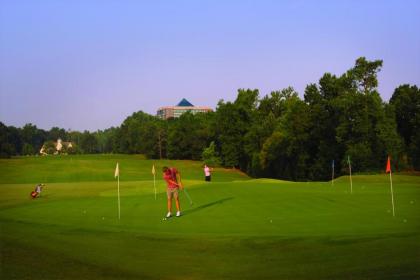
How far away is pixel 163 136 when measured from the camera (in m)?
150

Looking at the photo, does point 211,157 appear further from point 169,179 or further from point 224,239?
point 224,239

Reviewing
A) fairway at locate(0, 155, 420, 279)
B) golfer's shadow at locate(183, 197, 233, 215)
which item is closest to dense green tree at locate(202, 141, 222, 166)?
fairway at locate(0, 155, 420, 279)

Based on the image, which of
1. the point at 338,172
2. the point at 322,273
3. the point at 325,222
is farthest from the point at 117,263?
the point at 338,172

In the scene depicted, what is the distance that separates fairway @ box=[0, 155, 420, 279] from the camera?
11.1 meters

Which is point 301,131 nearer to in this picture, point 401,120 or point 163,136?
point 401,120

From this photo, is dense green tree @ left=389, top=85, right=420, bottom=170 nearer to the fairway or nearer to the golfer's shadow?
the fairway

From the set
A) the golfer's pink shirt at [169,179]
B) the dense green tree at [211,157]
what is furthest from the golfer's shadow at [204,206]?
the dense green tree at [211,157]

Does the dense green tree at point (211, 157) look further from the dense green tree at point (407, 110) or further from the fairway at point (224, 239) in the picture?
the fairway at point (224, 239)

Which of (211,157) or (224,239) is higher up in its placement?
(211,157)

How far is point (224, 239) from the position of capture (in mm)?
15922

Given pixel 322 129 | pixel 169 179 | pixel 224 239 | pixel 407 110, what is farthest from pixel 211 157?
pixel 224 239

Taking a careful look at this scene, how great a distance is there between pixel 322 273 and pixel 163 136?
139665 mm

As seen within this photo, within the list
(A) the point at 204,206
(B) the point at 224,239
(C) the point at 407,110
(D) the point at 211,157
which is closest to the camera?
(B) the point at 224,239

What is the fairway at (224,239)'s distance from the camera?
1109 cm
